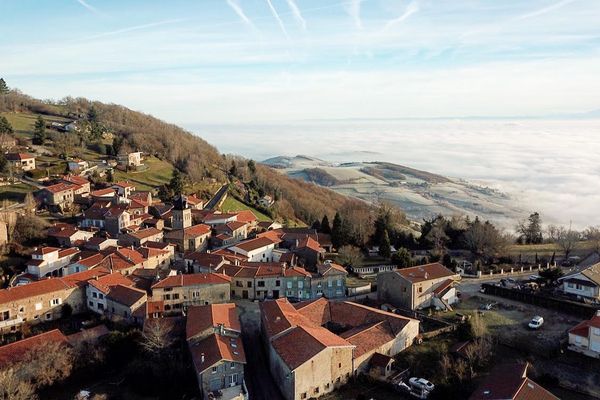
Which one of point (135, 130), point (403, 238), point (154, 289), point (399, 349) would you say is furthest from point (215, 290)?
point (135, 130)

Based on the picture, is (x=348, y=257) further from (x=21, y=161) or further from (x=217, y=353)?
(x=21, y=161)

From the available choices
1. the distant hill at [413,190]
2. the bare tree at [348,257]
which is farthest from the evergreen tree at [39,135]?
the distant hill at [413,190]

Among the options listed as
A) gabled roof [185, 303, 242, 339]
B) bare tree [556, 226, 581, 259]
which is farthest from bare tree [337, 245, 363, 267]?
bare tree [556, 226, 581, 259]

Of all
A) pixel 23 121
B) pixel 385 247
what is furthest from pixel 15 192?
pixel 385 247

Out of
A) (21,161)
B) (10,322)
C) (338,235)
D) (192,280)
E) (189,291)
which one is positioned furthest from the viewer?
(21,161)

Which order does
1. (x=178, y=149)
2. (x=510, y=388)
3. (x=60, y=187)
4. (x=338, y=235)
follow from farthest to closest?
(x=178, y=149)
(x=60, y=187)
(x=338, y=235)
(x=510, y=388)

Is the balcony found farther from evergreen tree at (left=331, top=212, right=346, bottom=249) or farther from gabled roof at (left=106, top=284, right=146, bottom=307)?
evergreen tree at (left=331, top=212, right=346, bottom=249)
